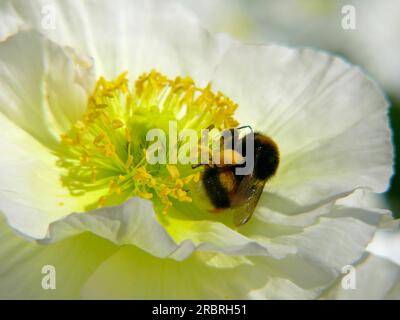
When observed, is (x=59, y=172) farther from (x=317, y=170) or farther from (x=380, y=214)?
(x=380, y=214)

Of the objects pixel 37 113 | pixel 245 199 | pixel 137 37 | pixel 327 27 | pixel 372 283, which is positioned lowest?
Answer: pixel 372 283

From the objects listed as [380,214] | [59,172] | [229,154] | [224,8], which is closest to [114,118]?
[59,172]

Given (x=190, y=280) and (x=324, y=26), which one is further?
(x=324, y=26)

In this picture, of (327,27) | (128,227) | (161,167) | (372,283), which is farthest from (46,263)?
(327,27)

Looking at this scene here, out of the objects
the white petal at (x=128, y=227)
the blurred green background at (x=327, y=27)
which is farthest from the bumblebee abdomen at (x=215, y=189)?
the blurred green background at (x=327, y=27)

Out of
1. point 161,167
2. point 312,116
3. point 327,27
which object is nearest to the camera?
point 161,167

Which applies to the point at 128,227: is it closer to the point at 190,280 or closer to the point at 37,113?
the point at 190,280

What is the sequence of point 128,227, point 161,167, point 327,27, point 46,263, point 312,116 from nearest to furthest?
point 128,227, point 46,263, point 161,167, point 312,116, point 327,27

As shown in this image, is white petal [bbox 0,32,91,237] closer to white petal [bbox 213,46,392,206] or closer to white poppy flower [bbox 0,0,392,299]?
white poppy flower [bbox 0,0,392,299]
